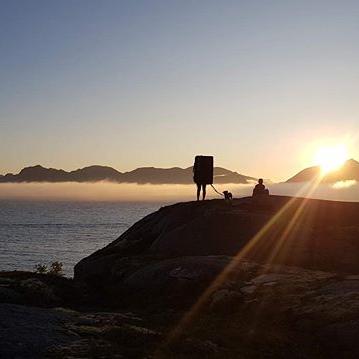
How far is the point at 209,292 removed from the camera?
77.3ft

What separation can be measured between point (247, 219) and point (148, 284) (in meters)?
10.3

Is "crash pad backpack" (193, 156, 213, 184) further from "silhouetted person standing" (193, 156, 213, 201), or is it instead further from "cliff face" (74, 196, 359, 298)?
"cliff face" (74, 196, 359, 298)

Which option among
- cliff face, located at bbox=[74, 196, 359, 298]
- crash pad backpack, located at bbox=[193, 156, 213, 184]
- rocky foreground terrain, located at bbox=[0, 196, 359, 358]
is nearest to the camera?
rocky foreground terrain, located at bbox=[0, 196, 359, 358]

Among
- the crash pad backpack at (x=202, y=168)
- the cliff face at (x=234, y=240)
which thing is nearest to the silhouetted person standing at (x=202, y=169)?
the crash pad backpack at (x=202, y=168)

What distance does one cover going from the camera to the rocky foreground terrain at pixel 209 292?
1590 cm

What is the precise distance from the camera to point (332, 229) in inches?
1325

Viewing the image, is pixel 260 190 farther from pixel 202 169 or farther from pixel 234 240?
pixel 234 240

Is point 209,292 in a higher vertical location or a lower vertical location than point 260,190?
lower

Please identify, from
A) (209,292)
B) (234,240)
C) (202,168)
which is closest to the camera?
(209,292)

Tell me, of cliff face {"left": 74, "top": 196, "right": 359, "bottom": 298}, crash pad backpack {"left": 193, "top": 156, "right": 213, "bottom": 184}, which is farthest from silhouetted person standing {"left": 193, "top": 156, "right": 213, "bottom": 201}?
cliff face {"left": 74, "top": 196, "right": 359, "bottom": 298}

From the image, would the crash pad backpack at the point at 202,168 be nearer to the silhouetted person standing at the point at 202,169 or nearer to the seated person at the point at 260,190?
the silhouetted person standing at the point at 202,169

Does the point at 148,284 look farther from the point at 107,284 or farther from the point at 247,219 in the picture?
the point at 247,219

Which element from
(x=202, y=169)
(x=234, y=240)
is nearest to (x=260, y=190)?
(x=202, y=169)

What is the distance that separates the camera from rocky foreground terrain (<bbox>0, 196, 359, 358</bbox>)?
1590cm
